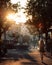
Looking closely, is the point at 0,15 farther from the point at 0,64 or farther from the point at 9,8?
the point at 0,64

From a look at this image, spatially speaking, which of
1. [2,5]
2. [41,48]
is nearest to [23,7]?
[2,5]

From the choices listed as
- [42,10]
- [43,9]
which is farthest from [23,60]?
[42,10]

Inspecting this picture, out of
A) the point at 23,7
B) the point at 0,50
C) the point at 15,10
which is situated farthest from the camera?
the point at 23,7

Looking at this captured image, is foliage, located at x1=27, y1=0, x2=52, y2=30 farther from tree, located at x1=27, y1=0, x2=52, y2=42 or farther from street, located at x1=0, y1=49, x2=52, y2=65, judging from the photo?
street, located at x1=0, y1=49, x2=52, y2=65

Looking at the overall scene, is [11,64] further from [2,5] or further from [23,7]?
[23,7]

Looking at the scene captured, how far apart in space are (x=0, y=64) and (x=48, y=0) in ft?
29.0

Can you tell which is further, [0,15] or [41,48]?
[0,15]

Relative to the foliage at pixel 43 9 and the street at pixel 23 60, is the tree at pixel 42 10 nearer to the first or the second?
the foliage at pixel 43 9

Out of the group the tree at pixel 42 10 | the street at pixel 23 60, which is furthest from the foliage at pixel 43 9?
the street at pixel 23 60

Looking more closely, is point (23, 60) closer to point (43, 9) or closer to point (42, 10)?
point (43, 9)

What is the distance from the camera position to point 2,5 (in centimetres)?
3469

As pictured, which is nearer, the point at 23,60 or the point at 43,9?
the point at 23,60

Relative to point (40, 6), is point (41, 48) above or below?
below

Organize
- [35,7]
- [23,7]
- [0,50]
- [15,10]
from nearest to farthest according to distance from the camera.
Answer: [0,50] → [35,7] → [15,10] → [23,7]
